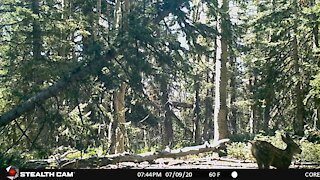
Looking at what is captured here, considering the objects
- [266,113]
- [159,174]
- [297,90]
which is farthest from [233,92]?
[159,174]

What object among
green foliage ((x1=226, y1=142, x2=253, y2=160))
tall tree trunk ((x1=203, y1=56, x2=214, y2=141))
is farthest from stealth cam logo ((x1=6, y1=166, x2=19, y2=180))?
tall tree trunk ((x1=203, y1=56, x2=214, y2=141))

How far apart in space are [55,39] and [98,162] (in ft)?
10.6

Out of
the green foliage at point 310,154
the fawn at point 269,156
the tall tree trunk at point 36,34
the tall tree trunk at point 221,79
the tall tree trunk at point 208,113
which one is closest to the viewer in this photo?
the fawn at point 269,156

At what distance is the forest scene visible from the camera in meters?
5.51

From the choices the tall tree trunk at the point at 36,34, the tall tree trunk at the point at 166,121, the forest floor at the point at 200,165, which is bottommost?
the forest floor at the point at 200,165

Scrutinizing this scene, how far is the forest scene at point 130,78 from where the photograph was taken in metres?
5.51

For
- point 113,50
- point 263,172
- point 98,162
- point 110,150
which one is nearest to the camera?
point 263,172

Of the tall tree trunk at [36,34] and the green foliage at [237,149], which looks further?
the tall tree trunk at [36,34]

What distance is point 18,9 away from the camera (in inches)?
253

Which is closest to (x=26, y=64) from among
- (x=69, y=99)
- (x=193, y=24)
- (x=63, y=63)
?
(x=63, y=63)

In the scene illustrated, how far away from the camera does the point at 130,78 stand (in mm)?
6113

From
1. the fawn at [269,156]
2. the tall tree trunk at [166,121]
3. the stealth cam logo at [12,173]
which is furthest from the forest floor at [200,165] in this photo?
the tall tree trunk at [166,121]

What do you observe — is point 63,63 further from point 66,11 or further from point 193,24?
point 193,24

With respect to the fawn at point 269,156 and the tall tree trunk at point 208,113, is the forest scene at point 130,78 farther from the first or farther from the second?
the tall tree trunk at point 208,113
